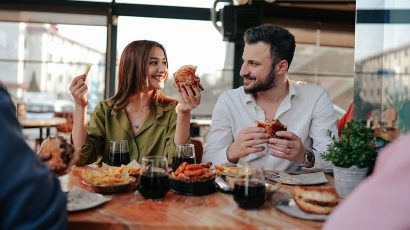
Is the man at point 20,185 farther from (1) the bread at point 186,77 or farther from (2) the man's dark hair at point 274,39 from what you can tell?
(2) the man's dark hair at point 274,39

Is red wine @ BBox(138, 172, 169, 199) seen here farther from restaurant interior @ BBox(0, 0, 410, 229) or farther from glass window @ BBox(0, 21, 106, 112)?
glass window @ BBox(0, 21, 106, 112)

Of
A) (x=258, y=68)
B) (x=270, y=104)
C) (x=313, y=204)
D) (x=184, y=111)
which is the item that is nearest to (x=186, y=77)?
(x=184, y=111)

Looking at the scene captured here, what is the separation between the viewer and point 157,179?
1315mm

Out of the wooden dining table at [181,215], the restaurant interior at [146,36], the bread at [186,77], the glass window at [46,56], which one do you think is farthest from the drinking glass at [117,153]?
the glass window at [46,56]

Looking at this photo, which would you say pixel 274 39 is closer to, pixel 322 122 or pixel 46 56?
pixel 322 122

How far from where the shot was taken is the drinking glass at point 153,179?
1314 millimetres

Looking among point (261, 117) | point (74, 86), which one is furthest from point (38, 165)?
point (261, 117)

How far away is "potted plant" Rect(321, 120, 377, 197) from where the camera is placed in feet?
4.46

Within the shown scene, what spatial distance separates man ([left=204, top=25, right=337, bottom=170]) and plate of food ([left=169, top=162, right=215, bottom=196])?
0.78 metres

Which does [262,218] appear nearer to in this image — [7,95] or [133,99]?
[7,95]

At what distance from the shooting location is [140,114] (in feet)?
8.07

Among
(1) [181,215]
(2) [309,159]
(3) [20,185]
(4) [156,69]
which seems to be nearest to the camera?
(3) [20,185]

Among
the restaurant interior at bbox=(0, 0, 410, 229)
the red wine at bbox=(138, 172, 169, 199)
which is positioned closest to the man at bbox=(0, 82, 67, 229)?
the red wine at bbox=(138, 172, 169, 199)

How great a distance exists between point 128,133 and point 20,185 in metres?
1.44
